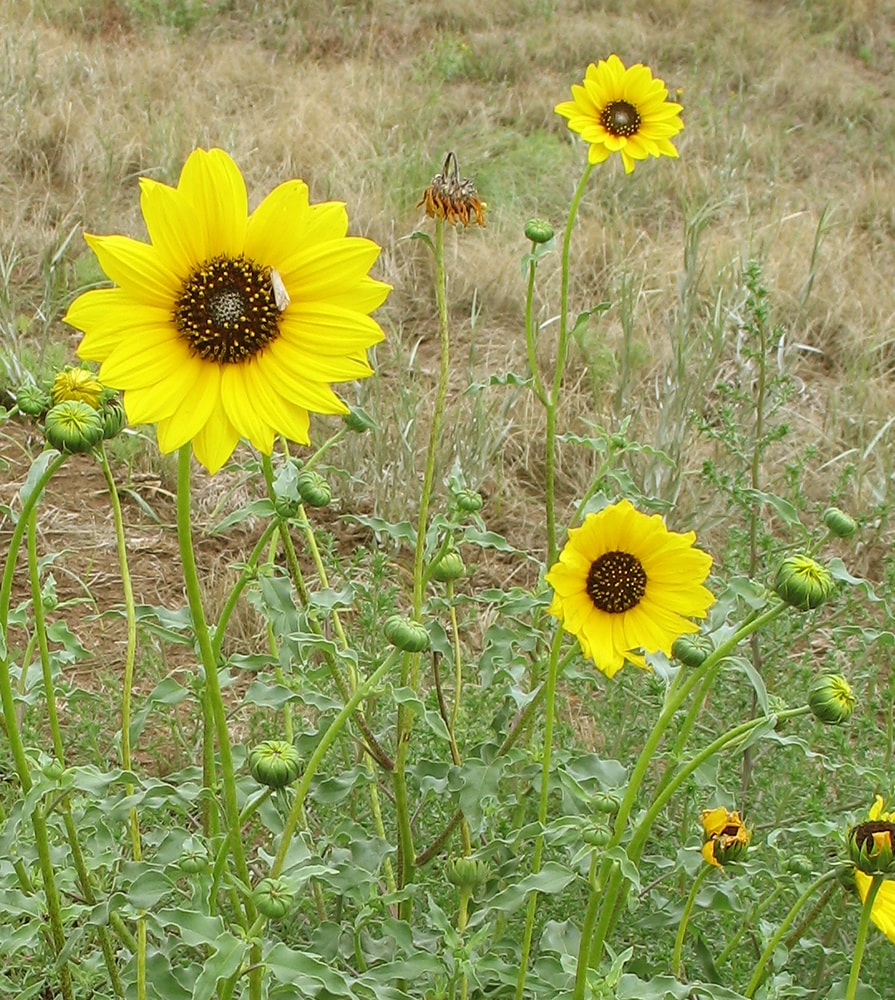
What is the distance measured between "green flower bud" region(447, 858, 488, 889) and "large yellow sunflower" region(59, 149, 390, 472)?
632 mm

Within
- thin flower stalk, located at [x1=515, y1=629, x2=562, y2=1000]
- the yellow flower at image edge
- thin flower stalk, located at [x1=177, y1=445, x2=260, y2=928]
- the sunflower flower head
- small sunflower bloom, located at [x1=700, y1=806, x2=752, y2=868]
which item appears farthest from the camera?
the sunflower flower head

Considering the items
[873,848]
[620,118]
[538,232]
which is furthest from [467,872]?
[620,118]

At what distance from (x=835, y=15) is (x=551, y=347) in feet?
15.3

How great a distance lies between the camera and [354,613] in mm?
2838

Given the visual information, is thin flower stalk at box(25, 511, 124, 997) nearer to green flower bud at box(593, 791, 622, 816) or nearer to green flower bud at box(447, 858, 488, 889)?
green flower bud at box(447, 858, 488, 889)

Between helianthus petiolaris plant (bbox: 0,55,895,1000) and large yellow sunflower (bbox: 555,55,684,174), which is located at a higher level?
large yellow sunflower (bbox: 555,55,684,174)

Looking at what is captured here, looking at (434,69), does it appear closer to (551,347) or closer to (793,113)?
(793,113)

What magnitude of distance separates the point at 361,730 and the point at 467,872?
0.21 meters

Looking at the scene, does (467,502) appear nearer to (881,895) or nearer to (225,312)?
(225,312)

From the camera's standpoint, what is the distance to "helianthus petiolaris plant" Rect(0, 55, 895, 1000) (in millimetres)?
1021

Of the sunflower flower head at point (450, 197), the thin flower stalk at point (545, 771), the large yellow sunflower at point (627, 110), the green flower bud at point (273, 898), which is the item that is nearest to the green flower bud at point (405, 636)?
the thin flower stalk at point (545, 771)

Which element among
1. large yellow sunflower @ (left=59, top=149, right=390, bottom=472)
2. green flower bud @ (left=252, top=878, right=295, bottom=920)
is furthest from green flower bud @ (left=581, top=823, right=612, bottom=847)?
large yellow sunflower @ (left=59, top=149, right=390, bottom=472)

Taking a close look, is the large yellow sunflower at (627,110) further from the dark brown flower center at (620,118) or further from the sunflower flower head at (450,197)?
the sunflower flower head at (450,197)

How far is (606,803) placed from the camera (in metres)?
1.27
